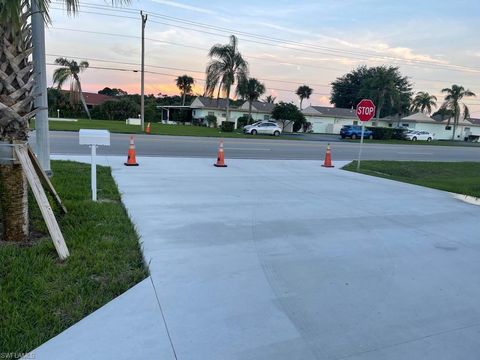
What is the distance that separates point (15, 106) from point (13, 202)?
3.46 feet

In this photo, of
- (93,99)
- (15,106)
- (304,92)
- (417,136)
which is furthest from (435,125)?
(15,106)

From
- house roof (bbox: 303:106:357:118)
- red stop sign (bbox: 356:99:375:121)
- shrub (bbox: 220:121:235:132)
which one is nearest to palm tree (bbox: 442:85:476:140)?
house roof (bbox: 303:106:357:118)

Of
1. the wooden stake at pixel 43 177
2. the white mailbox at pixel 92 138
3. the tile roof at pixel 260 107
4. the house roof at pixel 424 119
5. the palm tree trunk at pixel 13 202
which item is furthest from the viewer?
the house roof at pixel 424 119

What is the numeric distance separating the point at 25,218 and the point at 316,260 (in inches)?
133

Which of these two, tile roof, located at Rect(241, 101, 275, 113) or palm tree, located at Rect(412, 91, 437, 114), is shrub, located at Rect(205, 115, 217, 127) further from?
palm tree, located at Rect(412, 91, 437, 114)

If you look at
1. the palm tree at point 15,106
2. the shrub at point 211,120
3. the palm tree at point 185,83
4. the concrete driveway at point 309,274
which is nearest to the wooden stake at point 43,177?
the palm tree at point 15,106

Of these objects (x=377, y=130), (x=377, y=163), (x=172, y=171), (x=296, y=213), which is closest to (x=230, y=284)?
(x=296, y=213)

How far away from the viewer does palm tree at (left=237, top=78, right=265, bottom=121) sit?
37622 mm

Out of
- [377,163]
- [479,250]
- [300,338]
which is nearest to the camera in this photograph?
[300,338]

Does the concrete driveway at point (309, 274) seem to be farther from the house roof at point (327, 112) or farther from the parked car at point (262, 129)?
the house roof at point (327, 112)

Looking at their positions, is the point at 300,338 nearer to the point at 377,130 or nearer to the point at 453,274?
the point at 453,274

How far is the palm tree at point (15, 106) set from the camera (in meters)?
4.19

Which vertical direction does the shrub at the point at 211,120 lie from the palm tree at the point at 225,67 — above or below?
below

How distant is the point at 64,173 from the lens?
8844 mm
